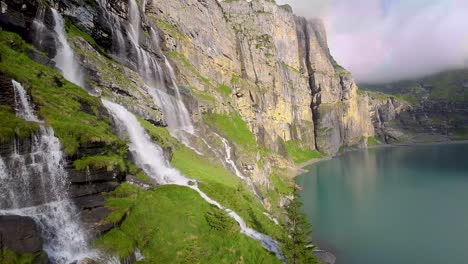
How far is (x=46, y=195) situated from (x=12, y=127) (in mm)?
5219

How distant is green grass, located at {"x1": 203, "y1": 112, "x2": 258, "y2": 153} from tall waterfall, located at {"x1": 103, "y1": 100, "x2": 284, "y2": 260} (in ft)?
112

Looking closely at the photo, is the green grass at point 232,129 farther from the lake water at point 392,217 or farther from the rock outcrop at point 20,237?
the rock outcrop at point 20,237

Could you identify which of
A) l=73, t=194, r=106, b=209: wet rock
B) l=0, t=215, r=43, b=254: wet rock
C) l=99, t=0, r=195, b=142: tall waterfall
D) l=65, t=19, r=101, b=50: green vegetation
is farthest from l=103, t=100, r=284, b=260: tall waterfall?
l=99, t=0, r=195, b=142: tall waterfall

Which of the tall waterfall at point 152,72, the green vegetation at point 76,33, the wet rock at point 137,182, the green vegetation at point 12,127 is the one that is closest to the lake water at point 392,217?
the wet rock at point 137,182

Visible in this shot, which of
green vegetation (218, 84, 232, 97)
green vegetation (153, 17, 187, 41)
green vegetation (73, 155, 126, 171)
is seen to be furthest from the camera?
green vegetation (218, 84, 232, 97)

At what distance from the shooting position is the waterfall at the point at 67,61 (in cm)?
4216

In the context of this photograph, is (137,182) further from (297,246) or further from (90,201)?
(297,246)

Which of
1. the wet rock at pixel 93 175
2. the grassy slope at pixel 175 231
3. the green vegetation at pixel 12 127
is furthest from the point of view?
the grassy slope at pixel 175 231

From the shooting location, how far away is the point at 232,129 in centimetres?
8194

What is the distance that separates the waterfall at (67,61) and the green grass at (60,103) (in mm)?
6221

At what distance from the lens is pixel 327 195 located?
320 ft

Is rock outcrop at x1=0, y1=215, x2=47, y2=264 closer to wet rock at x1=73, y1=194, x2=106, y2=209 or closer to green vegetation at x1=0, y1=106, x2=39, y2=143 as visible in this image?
wet rock at x1=73, y1=194, x2=106, y2=209

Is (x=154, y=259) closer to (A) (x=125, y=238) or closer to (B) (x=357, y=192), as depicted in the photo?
(A) (x=125, y=238)

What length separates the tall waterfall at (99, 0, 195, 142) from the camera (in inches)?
2365
